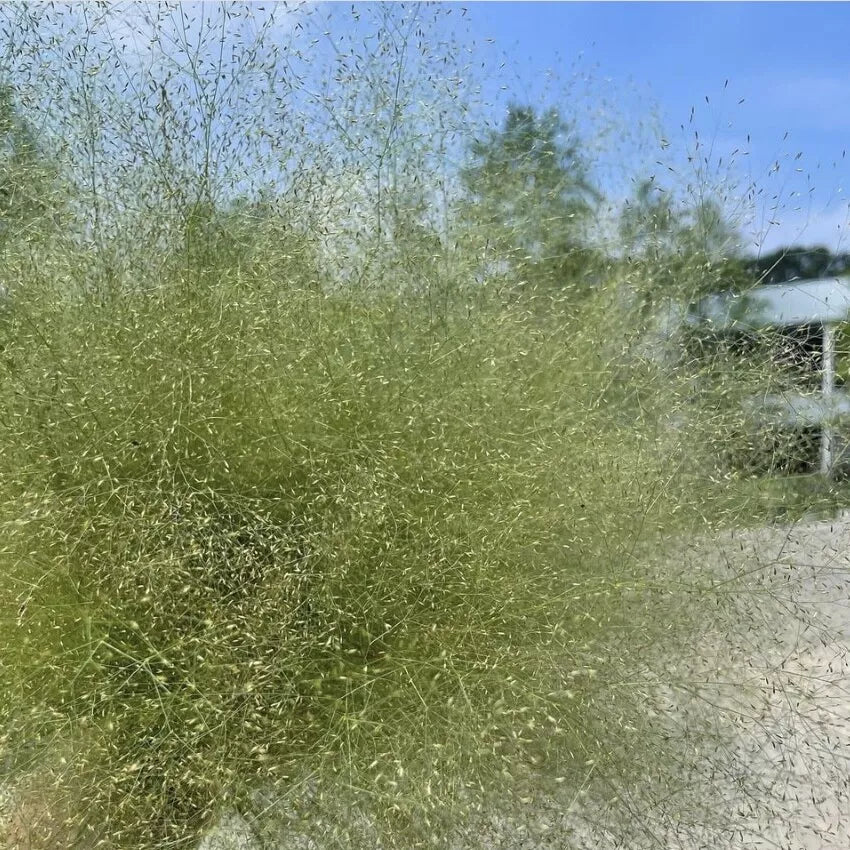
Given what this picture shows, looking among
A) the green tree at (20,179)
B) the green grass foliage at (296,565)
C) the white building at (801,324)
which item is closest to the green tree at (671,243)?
the white building at (801,324)

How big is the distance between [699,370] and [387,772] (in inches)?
37.2

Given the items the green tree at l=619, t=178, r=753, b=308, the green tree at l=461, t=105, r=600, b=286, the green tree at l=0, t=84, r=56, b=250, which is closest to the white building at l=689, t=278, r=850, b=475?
the green tree at l=619, t=178, r=753, b=308

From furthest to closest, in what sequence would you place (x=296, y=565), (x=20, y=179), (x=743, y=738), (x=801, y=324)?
(x=801, y=324), (x=20, y=179), (x=743, y=738), (x=296, y=565)

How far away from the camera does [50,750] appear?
1307mm

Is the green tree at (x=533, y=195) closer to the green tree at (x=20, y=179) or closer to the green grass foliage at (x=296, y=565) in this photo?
the green grass foliage at (x=296, y=565)

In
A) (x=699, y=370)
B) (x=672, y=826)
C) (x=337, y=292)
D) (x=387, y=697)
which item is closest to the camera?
(x=387, y=697)

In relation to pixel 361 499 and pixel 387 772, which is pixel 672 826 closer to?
pixel 387 772

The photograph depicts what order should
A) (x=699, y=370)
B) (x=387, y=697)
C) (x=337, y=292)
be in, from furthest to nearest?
(x=699, y=370), (x=337, y=292), (x=387, y=697)

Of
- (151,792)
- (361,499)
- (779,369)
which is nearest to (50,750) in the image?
(151,792)

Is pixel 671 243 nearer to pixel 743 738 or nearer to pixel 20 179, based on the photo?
pixel 743 738

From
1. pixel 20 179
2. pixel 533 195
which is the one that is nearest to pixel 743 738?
pixel 533 195

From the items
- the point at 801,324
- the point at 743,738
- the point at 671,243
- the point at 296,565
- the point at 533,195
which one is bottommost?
the point at 743,738

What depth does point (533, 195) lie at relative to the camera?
1942 millimetres

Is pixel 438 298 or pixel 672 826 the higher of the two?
pixel 438 298
